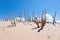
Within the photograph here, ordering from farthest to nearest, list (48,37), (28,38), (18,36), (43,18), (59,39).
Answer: (43,18), (18,36), (28,38), (48,37), (59,39)

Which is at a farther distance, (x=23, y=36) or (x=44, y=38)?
(x=23, y=36)

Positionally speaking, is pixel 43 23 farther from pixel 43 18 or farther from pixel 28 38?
pixel 28 38

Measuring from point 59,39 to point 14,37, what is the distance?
4.44 m

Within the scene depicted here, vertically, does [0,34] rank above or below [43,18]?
below

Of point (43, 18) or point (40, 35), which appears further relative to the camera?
point (43, 18)

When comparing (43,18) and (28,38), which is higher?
(43,18)

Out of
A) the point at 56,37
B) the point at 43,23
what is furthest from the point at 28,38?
the point at 43,23

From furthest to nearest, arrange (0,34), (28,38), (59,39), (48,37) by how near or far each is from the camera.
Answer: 1. (0,34)
2. (28,38)
3. (48,37)
4. (59,39)

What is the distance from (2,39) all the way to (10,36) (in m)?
0.84

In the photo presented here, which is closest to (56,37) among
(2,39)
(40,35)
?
(40,35)

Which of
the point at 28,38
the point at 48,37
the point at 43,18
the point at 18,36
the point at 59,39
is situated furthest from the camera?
the point at 43,18

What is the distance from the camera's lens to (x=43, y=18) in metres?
14.3

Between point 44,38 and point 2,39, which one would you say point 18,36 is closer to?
point 2,39

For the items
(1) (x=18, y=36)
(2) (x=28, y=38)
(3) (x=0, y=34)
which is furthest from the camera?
(3) (x=0, y=34)
